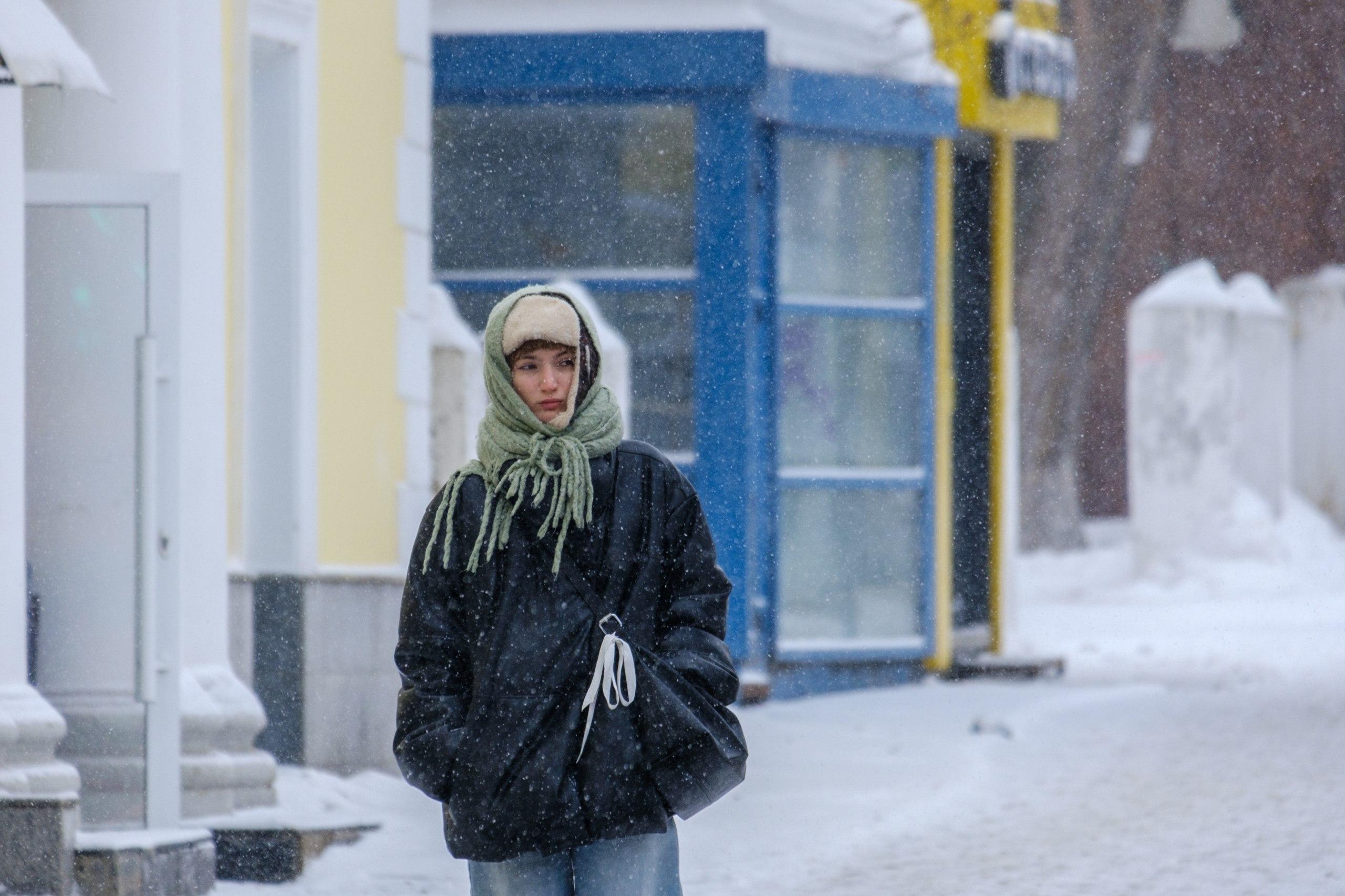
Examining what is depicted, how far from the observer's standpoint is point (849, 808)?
30.7 ft

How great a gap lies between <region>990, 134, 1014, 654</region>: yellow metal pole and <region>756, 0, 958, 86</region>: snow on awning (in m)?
1.13

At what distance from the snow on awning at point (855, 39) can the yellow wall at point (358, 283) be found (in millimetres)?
2821

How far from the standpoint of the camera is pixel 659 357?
1302 centimetres

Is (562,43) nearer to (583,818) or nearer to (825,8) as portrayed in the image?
(825,8)

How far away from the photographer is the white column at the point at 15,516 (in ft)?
22.8

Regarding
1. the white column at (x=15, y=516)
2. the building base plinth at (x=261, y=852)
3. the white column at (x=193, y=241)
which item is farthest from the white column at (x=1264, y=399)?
the white column at (x=15, y=516)

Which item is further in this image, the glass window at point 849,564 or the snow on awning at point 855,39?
the glass window at point 849,564

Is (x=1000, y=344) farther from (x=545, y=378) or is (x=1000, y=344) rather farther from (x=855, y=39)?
(x=545, y=378)

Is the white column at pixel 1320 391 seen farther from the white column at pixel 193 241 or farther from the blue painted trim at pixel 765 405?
the white column at pixel 193 241

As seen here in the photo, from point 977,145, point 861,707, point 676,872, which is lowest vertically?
point 861,707

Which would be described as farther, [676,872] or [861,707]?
[861,707]

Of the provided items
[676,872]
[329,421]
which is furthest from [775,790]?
[676,872]

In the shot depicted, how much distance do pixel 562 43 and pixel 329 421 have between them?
354 centimetres

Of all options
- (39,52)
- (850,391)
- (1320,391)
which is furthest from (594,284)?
(1320,391)
